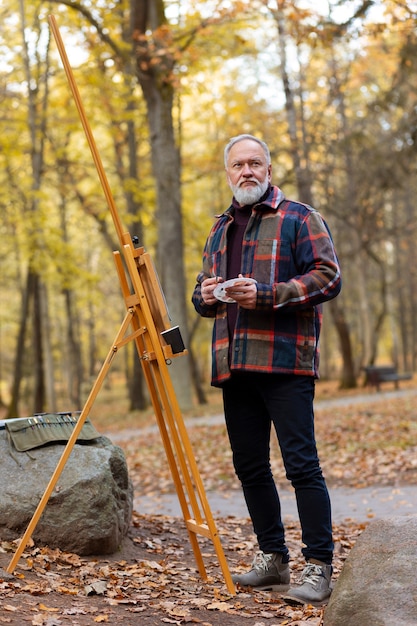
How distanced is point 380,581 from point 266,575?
1.17 metres

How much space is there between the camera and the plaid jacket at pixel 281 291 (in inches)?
153

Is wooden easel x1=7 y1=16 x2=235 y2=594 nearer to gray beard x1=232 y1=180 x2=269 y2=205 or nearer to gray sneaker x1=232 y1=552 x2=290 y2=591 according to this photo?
gray sneaker x1=232 y1=552 x2=290 y2=591

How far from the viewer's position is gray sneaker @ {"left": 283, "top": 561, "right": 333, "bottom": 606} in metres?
3.88

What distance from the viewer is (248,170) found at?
13.4 ft

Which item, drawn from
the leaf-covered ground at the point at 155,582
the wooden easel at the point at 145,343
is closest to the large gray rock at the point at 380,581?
the leaf-covered ground at the point at 155,582

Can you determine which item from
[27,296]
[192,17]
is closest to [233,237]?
[192,17]

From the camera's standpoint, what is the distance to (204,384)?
36500 mm

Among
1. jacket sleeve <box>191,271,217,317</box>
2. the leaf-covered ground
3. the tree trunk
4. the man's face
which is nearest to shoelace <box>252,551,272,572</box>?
the leaf-covered ground

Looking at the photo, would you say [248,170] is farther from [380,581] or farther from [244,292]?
[380,581]

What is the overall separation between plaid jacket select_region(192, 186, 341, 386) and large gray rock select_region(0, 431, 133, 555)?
50.3 inches

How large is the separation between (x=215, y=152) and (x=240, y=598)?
1921 cm

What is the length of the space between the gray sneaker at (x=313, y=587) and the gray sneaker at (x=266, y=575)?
29 centimetres

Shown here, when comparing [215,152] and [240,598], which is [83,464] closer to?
[240,598]

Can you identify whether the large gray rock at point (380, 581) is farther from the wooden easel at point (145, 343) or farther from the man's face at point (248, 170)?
the man's face at point (248, 170)
